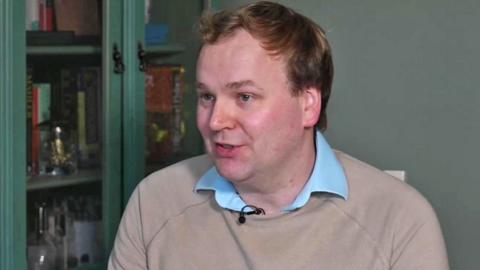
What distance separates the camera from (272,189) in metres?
1.59

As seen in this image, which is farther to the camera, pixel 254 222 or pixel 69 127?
pixel 69 127

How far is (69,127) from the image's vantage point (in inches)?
88.4

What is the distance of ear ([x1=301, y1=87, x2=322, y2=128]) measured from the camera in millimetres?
1572

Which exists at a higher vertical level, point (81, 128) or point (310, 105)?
point (310, 105)

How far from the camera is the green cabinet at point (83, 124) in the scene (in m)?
2.06

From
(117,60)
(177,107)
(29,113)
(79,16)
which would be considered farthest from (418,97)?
(29,113)

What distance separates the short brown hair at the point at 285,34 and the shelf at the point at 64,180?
0.78 metres

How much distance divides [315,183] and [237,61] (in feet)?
0.96

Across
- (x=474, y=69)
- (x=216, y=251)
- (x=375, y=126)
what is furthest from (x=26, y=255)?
(x=474, y=69)

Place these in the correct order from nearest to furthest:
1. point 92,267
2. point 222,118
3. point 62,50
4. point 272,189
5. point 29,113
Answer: point 222,118 < point 272,189 < point 29,113 < point 62,50 < point 92,267

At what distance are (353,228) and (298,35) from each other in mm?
383

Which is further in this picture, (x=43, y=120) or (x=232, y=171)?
(x=43, y=120)

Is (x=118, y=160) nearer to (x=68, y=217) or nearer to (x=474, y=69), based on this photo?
(x=68, y=217)

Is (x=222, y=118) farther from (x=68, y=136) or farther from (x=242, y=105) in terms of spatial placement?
(x=68, y=136)
